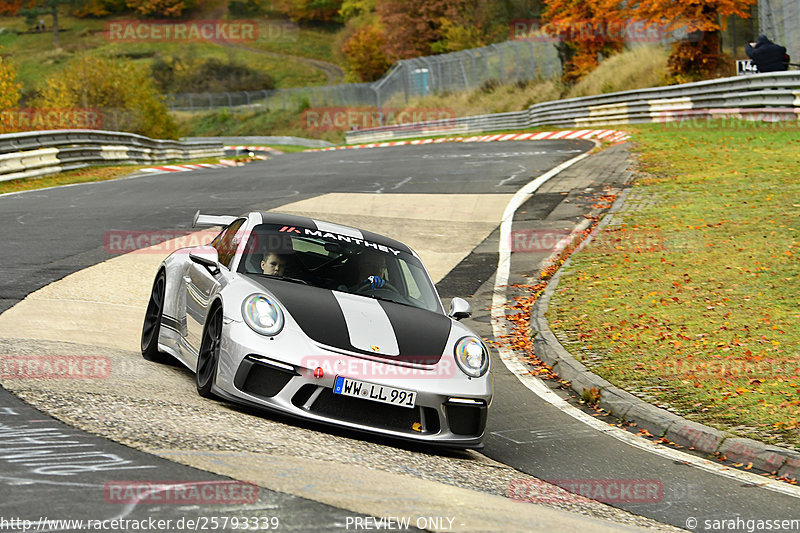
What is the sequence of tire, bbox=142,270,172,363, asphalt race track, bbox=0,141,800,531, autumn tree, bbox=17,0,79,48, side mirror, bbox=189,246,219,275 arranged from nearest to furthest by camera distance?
asphalt race track, bbox=0,141,800,531 → side mirror, bbox=189,246,219,275 → tire, bbox=142,270,172,363 → autumn tree, bbox=17,0,79,48

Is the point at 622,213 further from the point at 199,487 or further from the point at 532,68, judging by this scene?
the point at 532,68

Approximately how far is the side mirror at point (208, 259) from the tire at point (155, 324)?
562 mm

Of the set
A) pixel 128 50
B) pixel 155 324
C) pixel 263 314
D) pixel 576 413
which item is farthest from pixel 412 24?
pixel 263 314

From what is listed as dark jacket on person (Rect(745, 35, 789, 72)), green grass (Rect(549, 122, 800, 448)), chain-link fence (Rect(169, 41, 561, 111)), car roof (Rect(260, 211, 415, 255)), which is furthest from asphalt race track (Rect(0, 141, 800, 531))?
chain-link fence (Rect(169, 41, 561, 111))

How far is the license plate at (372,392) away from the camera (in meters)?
6.58

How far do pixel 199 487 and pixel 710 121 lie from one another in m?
29.1

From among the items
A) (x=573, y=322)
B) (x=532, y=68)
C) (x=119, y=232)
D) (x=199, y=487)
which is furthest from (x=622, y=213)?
(x=532, y=68)

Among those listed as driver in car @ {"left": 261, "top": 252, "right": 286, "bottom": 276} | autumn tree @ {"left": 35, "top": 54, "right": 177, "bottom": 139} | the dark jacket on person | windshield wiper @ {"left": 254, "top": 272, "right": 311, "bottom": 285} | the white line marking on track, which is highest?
autumn tree @ {"left": 35, "top": 54, "right": 177, "bottom": 139}

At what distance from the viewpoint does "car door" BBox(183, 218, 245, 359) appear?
7696 millimetres

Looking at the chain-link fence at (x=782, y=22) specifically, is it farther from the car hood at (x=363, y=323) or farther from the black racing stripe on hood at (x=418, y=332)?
the car hood at (x=363, y=323)

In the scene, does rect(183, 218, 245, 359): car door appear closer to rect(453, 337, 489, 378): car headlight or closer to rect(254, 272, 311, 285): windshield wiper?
rect(254, 272, 311, 285): windshield wiper

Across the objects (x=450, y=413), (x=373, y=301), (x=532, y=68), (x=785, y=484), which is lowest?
(x=785, y=484)

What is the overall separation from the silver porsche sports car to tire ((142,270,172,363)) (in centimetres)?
4

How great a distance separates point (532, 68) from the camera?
2372 inches
